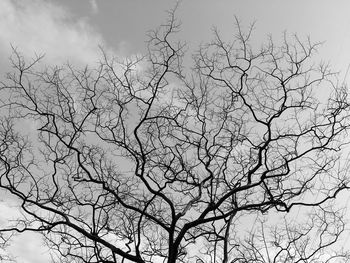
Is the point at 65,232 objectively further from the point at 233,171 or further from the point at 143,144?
the point at 233,171

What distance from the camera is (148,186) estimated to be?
35.7 ft

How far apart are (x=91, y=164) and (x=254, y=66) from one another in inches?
220

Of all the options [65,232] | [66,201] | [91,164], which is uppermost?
[91,164]

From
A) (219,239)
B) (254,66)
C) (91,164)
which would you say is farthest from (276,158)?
(91,164)

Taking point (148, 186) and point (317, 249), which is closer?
point (148, 186)

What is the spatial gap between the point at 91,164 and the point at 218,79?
457 centimetres

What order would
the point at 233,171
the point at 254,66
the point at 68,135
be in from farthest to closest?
the point at 233,171, the point at 68,135, the point at 254,66

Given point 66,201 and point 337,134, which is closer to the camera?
point 337,134

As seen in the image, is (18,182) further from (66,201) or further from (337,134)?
(337,134)

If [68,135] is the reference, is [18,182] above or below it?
below

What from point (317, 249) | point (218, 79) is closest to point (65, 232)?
point (218, 79)

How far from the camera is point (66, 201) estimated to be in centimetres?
1157

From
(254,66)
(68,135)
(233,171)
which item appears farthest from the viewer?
(233,171)

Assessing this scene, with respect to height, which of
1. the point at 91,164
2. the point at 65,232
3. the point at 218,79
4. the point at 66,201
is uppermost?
the point at 218,79
